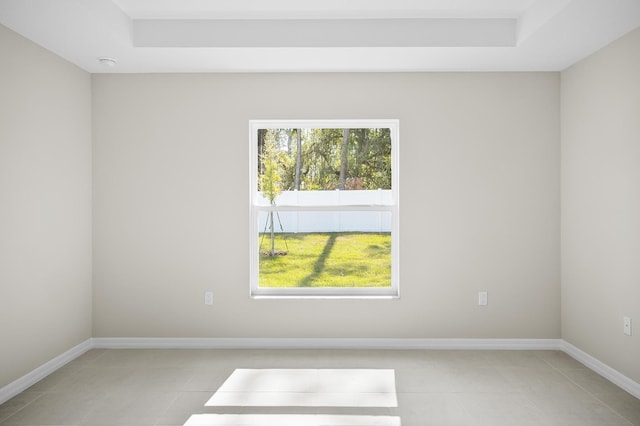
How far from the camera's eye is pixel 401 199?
4.27 m

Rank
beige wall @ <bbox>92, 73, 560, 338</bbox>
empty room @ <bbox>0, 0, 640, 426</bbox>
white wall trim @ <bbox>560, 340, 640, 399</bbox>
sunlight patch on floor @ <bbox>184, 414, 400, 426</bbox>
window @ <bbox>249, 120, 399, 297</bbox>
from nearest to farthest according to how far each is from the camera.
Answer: sunlight patch on floor @ <bbox>184, 414, 400, 426</bbox>, white wall trim @ <bbox>560, 340, 640, 399</bbox>, empty room @ <bbox>0, 0, 640, 426</bbox>, beige wall @ <bbox>92, 73, 560, 338</bbox>, window @ <bbox>249, 120, 399, 297</bbox>

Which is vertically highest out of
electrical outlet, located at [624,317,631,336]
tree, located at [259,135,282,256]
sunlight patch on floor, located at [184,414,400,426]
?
tree, located at [259,135,282,256]

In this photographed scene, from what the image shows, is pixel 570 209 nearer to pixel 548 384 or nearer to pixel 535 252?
pixel 535 252

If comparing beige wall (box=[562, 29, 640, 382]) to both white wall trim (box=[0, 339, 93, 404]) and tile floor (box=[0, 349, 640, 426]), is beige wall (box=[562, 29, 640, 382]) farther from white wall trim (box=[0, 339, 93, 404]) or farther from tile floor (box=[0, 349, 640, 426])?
white wall trim (box=[0, 339, 93, 404])

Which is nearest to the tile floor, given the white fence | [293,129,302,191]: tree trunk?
the white fence

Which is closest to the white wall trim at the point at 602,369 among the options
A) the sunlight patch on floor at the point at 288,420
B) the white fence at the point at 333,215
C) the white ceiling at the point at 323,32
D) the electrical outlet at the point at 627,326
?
the electrical outlet at the point at 627,326

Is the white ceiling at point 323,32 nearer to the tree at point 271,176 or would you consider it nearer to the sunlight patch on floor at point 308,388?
the tree at point 271,176

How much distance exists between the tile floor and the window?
67cm

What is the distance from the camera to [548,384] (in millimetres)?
3420

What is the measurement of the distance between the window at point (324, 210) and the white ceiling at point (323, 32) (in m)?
0.72

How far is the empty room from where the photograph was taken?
339cm

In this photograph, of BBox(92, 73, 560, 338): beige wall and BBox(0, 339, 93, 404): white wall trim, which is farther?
BBox(92, 73, 560, 338): beige wall

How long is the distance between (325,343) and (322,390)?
94cm

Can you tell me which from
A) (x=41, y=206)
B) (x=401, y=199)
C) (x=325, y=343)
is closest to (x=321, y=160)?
(x=401, y=199)
